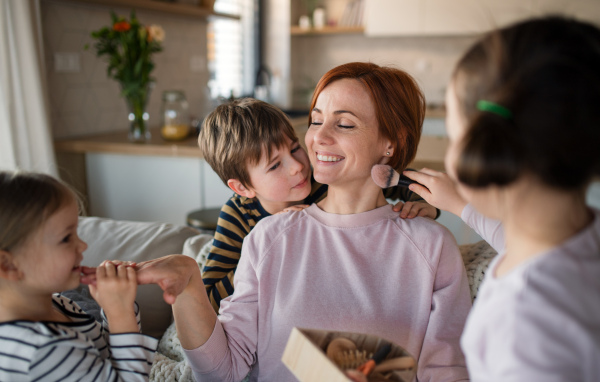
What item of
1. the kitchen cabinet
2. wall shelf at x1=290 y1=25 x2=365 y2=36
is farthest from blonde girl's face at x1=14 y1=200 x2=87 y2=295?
wall shelf at x1=290 y1=25 x2=365 y2=36

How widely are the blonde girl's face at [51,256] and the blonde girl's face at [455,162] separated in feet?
2.21

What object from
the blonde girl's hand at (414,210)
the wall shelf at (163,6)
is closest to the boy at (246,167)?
the blonde girl's hand at (414,210)

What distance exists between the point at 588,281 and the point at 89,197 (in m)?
3.00

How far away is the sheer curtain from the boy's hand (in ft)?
5.91

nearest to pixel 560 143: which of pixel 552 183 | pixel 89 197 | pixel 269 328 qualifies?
pixel 552 183

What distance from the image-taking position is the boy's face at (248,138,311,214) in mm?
1418

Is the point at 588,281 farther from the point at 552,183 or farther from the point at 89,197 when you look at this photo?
the point at 89,197

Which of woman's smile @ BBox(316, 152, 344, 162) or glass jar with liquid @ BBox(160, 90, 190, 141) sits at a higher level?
woman's smile @ BBox(316, 152, 344, 162)

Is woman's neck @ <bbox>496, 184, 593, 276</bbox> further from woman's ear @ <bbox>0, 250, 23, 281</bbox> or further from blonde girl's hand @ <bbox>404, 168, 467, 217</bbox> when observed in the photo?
woman's ear @ <bbox>0, 250, 23, 281</bbox>

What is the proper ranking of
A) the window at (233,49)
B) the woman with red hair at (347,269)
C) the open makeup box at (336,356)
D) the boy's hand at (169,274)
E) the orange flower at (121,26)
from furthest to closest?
1. the window at (233,49)
2. the orange flower at (121,26)
3. the woman with red hair at (347,269)
4. the boy's hand at (169,274)
5. the open makeup box at (336,356)

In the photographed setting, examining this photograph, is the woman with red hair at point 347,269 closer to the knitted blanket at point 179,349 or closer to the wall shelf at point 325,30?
the knitted blanket at point 179,349

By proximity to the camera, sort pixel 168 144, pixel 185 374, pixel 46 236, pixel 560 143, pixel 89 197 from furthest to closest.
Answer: pixel 89 197
pixel 168 144
pixel 185 374
pixel 46 236
pixel 560 143

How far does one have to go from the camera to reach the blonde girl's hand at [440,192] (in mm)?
1165

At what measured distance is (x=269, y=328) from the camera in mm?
1204
